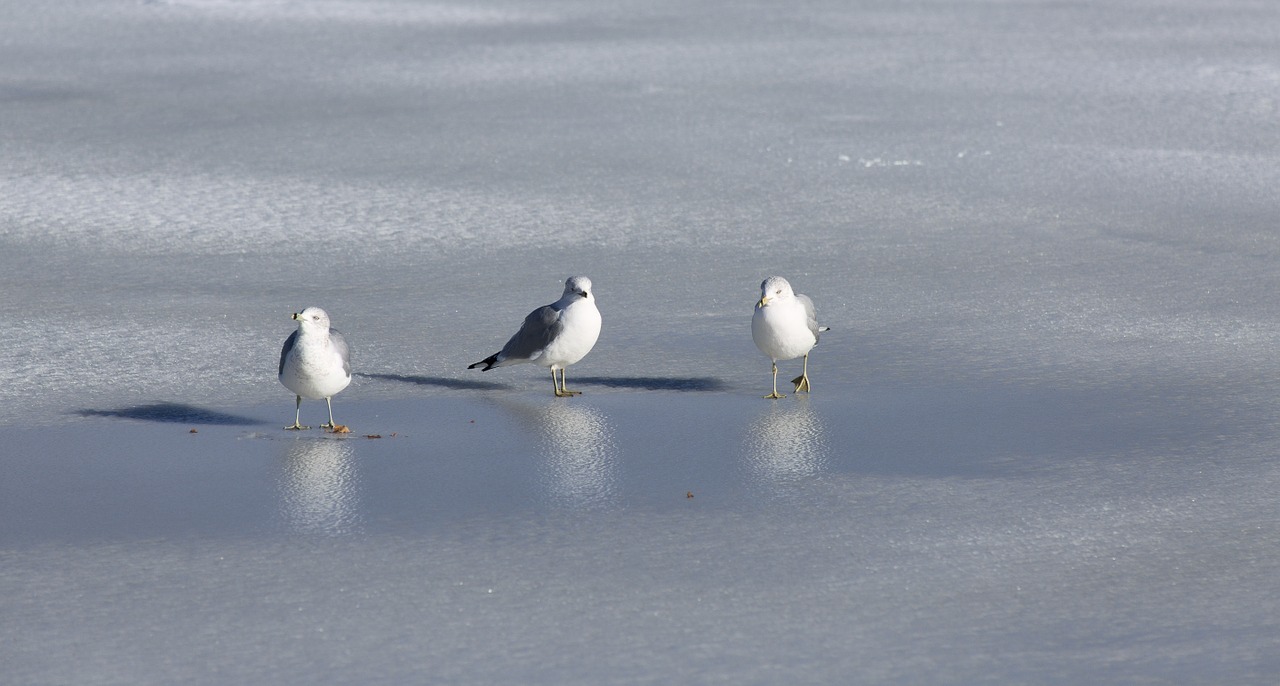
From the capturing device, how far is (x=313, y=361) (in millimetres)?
5133

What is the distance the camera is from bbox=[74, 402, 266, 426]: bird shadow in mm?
5371

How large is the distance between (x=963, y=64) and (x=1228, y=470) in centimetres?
832

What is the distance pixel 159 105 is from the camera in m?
11.2

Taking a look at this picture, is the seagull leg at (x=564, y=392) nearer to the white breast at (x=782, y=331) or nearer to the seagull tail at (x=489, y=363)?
the seagull tail at (x=489, y=363)

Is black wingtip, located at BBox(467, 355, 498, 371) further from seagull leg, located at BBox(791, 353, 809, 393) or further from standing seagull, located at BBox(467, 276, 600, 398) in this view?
seagull leg, located at BBox(791, 353, 809, 393)

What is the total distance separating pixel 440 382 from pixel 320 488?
1275 mm

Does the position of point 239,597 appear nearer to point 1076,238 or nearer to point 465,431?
point 465,431

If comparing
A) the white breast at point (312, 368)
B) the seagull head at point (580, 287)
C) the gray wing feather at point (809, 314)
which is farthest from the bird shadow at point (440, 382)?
the gray wing feather at point (809, 314)

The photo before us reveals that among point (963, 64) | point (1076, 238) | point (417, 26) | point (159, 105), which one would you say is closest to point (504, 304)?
point (1076, 238)

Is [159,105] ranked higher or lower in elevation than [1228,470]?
higher

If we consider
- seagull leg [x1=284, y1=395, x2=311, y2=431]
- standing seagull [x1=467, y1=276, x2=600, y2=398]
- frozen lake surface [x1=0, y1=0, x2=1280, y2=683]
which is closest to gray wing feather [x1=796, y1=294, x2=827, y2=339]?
frozen lake surface [x1=0, y1=0, x2=1280, y2=683]

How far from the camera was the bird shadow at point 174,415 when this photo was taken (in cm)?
537

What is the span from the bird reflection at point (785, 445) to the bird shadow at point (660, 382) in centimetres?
33

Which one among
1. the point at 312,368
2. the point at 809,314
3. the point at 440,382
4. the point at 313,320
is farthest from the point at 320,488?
the point at 809,314
